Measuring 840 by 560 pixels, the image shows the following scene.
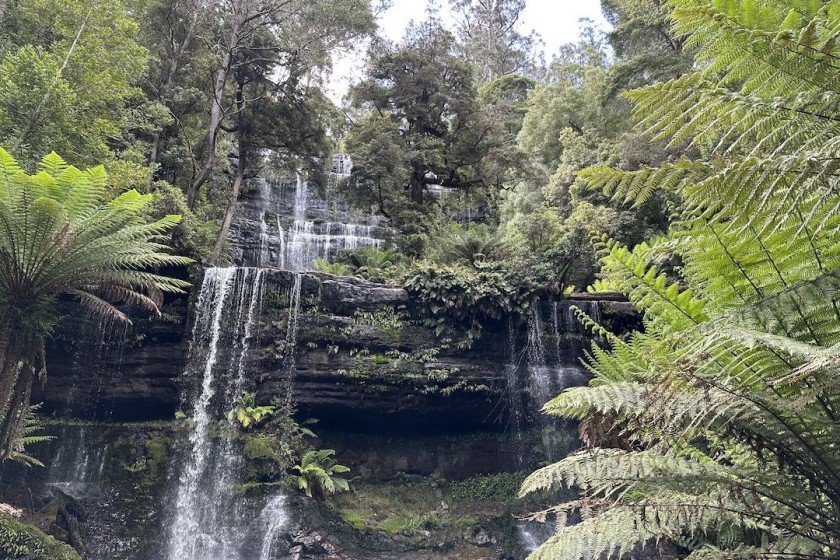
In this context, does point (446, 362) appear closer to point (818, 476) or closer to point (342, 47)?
point (818, 476)

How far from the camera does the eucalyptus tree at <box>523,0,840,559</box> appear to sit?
1796 millimetres

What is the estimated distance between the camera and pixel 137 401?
9.02 metres

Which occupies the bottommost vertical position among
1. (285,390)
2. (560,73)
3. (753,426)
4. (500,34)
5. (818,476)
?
(818,476)

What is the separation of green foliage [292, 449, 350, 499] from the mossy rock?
300cm

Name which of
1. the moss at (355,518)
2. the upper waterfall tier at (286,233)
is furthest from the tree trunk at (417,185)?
the moss at (355,518)

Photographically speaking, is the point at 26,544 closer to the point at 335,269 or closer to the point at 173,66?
the point at 335,269

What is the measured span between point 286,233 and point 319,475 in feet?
24.2

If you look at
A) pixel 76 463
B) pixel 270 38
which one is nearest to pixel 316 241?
pixel 270 38

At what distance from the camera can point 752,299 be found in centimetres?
221

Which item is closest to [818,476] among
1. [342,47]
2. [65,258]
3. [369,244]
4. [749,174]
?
[749,174]

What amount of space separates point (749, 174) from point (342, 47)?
13537mm

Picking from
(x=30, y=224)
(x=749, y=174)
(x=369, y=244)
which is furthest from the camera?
(x=369, y=244)

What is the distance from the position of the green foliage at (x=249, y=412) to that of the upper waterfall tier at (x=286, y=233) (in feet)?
16.2

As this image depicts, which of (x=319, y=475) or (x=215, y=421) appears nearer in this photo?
(x=319, y=475)
